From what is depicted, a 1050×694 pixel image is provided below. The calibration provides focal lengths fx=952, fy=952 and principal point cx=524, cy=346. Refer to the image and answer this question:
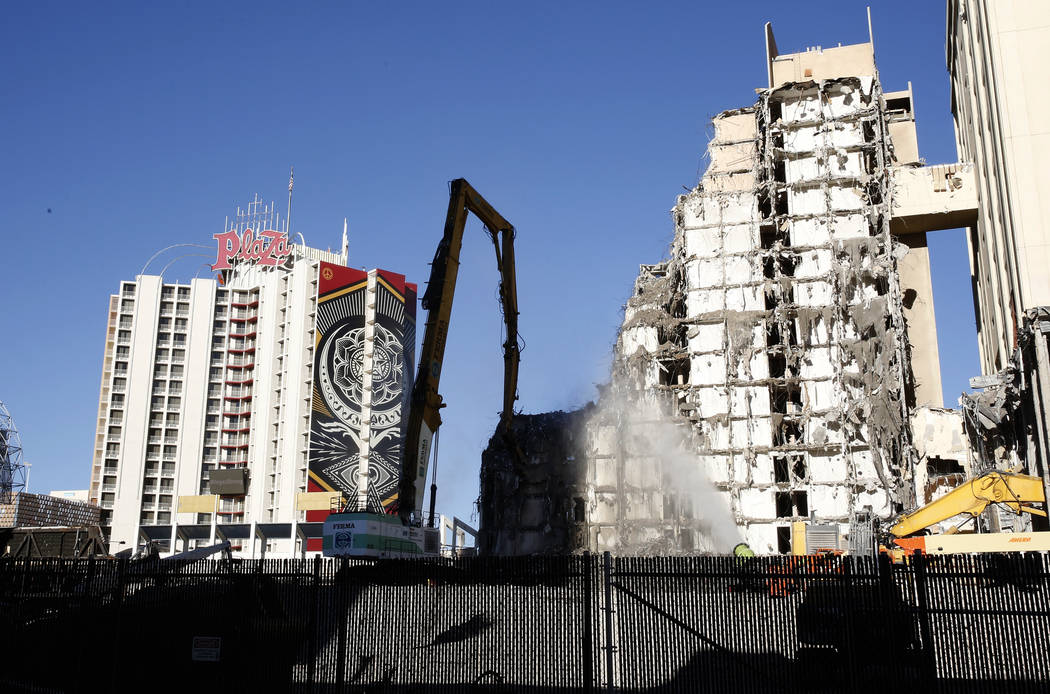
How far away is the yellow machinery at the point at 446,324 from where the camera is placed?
36250 millimetres

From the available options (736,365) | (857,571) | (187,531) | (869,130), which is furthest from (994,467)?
(187,531)

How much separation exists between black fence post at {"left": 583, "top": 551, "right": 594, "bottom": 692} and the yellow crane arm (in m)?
13.7

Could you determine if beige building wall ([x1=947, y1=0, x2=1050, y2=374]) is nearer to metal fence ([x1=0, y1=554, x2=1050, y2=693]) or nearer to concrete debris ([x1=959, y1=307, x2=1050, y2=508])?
concrete debris ([x1=959, y1=307, x2=1050, y2=508])

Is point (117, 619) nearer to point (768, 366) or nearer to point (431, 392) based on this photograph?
point (431, 392)

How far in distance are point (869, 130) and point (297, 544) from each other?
217 feet

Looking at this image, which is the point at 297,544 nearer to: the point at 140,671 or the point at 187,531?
the point at 187,531

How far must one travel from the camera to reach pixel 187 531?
10381 cm

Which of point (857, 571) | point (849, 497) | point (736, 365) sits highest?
Result: point (736, 365)

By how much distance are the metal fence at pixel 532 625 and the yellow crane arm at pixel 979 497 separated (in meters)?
12.0

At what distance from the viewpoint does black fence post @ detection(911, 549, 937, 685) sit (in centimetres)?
1246

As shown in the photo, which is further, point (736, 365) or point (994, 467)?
point (736, 365)

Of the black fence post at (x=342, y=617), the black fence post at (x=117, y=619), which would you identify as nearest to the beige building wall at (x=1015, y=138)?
the black fence post at (x=342, y=617)

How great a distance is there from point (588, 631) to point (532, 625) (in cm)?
119

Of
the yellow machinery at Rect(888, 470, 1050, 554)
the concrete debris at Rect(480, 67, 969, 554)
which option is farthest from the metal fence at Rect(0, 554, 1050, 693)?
the concrete debris at Rect(480, 67, 969, 554)
